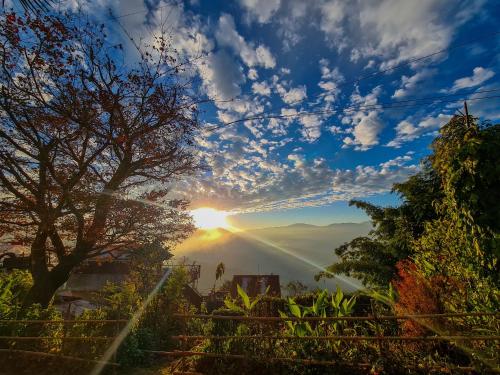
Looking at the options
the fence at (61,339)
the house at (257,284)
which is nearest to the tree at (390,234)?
the fence at (61,339)

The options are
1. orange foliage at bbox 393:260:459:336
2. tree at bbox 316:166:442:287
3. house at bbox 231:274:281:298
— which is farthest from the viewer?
house at bbox 231:274:281:298

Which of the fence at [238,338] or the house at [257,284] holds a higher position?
the fence at [238,338]

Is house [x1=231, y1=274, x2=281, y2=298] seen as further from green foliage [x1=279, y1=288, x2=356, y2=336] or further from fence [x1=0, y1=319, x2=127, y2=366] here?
green foliage [x1=279, y1=288, x2=356, y2=336]

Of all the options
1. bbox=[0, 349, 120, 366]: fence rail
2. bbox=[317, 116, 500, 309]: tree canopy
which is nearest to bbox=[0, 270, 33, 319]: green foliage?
bbox=[0, 349, 120, 366]: fence rail

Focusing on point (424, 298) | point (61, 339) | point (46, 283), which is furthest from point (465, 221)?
point (46, 283)

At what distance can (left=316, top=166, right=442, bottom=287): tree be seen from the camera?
12.7 metres

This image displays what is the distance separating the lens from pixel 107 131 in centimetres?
785

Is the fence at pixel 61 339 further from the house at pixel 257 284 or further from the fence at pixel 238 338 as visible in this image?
the house at pixel 257 284

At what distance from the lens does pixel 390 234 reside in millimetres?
15719

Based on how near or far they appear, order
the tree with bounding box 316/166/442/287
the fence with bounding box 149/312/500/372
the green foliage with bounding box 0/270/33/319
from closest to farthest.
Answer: the fence with bounding box 149/312/500/372 → the green foliage with bounding box 0/270/33/319 → the tree with bounding box 316/166/442/287

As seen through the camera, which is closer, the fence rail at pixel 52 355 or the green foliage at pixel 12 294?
the fence rail at pixel 52 355

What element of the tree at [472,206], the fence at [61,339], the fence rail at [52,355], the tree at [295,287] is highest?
the tree at [472,206]

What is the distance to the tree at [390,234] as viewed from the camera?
→ 12.7m

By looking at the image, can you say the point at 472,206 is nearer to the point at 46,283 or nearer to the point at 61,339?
the point at 61,339
